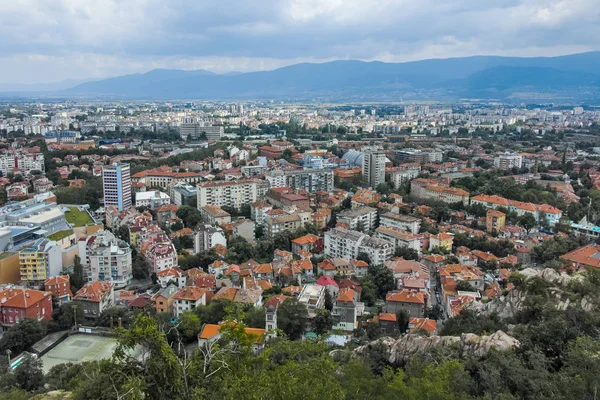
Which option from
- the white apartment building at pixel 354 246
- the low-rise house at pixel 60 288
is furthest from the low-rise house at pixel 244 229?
the low-rise house at pixel 60 288

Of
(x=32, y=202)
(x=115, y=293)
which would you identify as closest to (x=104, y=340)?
(x=115, y=293)

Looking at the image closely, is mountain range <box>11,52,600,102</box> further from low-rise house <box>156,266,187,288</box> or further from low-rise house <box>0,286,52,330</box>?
low-rise house <box>0,286,52,330</box>

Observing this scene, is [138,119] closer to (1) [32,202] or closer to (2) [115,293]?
(1) [32,202]

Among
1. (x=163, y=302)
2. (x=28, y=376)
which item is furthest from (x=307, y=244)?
(x=28, y=376)

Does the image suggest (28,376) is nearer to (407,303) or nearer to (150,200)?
(407,303)

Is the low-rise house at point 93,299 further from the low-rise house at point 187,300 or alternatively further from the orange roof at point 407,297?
the orange roof at point 407,297

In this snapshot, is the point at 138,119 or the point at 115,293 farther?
the point at 138,119
